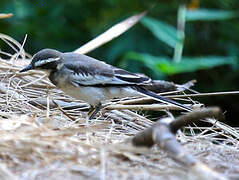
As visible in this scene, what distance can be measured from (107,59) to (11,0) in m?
1.56

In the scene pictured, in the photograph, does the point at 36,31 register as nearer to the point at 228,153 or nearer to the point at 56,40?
the point at 56,40

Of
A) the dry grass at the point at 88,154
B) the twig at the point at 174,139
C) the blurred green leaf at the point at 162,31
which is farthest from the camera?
the blurred green leaf at the point at 162,31

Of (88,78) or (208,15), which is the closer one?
(88,78)

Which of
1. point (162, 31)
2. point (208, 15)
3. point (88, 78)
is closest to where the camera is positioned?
point (88, 78)

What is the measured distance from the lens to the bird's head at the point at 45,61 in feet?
12.6

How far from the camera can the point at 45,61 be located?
3893 millimetres

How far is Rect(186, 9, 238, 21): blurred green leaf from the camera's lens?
580 cm

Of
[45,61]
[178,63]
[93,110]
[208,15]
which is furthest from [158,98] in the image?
[208,15]

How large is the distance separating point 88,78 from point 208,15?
252cm

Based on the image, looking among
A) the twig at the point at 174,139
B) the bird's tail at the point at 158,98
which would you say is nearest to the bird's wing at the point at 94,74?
the bird's tail at the point at 158,98

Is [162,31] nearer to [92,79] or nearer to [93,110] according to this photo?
[92,79]

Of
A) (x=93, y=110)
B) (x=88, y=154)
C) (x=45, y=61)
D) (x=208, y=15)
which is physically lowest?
(x=88, y=154)

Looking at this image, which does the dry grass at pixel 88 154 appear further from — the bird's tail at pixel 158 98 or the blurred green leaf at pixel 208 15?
the blurred green leaf at pixel 208 15

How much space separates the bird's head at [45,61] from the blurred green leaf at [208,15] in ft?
7.96
